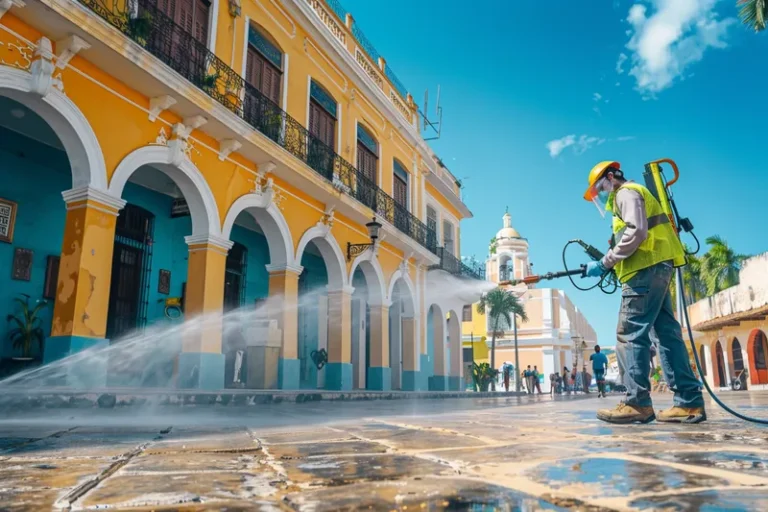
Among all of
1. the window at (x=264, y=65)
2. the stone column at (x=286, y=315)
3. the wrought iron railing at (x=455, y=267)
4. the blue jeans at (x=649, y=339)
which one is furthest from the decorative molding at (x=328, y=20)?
the blue jeans at (x=649, y=339)

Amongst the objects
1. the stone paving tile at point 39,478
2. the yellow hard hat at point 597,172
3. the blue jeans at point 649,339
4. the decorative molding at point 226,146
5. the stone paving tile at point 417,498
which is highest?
the decorative molding at point 226,146

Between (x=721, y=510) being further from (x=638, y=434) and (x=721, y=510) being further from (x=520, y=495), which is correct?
(x=638, y=434)

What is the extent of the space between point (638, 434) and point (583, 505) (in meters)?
1.92

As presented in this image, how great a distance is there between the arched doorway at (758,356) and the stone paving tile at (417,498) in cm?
2846

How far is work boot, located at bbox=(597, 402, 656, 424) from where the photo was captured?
146 inches

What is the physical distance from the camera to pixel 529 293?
4778 cm

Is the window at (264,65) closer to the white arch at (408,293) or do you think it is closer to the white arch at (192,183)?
the white arch at (192,183)

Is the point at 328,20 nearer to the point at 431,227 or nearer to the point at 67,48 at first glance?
the point at 67,48

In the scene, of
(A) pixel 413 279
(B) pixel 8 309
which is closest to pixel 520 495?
(B) pixel 8 309

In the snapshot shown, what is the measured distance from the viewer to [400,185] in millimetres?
18469

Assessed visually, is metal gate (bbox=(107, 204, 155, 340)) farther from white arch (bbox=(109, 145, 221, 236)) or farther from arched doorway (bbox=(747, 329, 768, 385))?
arched doorway (bbox=(747, 329, 768, 385))

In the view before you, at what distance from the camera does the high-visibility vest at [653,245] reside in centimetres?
384

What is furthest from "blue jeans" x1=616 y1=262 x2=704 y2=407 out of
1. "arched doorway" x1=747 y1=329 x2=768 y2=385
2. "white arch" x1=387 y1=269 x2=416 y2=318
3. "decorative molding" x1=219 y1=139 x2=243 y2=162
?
"arched doorway" x1=747 y1=329 x2=768 y2=385

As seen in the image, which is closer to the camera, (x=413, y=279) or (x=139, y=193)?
(x=139, y=193)
